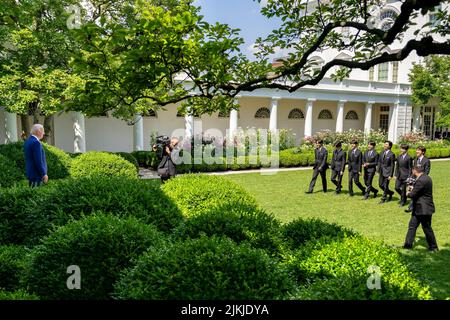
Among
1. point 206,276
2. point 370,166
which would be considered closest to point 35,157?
point 206,276

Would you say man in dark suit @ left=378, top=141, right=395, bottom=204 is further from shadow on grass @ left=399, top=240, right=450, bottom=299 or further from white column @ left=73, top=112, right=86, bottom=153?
white column @ left=73, top=112, right=86, bottom=153

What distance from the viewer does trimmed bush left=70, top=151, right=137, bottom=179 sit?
36.1 ft

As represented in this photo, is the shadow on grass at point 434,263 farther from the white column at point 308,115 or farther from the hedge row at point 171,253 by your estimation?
the white column at point 308,115

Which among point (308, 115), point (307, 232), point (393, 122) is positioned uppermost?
point (308, 115)

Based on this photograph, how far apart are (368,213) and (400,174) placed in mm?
1856

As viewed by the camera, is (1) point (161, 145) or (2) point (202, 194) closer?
(2) point (202, 194)

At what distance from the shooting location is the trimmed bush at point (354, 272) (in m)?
2.38

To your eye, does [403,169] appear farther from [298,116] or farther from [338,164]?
[298,116]

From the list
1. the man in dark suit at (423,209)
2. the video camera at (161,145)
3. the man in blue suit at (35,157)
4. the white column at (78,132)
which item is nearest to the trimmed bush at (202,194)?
the man in blue suit at (35,157)

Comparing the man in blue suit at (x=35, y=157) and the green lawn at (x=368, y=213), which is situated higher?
the man in blue suit at (x=35, y=157)

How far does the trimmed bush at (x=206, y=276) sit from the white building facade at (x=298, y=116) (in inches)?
733

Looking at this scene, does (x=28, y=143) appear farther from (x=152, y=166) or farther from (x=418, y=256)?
(x=152, y=166)

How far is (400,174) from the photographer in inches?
427

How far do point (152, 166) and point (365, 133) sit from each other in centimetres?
1848
